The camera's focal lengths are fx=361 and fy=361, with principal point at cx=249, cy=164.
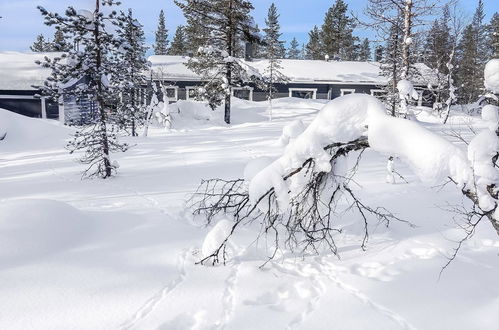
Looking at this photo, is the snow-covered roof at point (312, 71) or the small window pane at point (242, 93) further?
the small window pane at point (242, 93)

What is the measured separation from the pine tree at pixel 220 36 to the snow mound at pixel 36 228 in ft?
57.2

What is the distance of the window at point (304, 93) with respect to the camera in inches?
1276

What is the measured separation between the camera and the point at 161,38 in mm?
57344

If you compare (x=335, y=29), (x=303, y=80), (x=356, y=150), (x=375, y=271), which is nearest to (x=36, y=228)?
(x=356, y=150)

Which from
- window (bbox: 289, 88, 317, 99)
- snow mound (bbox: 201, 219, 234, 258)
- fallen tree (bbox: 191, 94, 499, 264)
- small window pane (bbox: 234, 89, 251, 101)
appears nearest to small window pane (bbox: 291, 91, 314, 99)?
window (bbox: 289, 88, 317, 99)

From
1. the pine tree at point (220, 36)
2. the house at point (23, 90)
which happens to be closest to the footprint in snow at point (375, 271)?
the pine tree at point (220, 36)

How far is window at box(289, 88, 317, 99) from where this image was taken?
32.4 metres

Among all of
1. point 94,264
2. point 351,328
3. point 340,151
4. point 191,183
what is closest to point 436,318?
point 351,328

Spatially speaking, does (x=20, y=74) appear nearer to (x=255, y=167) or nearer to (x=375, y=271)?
(x=255, y=167)

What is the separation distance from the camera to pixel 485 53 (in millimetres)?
42031

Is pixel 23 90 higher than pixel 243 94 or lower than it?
lower

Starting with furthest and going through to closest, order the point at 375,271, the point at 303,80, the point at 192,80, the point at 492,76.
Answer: the point at 303,80 < the point at 192,80 < the point at 375,271 < the point at 492,76

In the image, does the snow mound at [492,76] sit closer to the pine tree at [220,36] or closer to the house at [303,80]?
the pine tree at [220,36]

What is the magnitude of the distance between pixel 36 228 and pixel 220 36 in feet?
65.1
